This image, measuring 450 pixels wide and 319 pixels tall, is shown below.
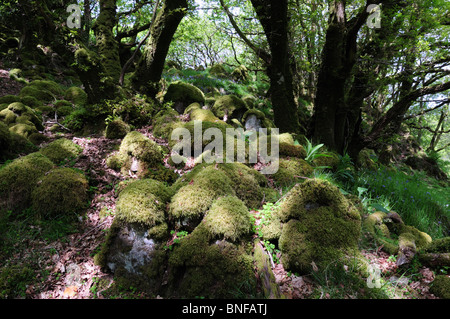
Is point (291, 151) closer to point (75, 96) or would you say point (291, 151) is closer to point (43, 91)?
point (75, 96)

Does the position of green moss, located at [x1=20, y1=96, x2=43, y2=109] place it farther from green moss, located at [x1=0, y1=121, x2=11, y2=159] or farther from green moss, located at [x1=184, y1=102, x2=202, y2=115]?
green moss, located at [x1=184, y1=102, x2=202, y2=115]

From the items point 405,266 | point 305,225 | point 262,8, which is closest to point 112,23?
point 262,8

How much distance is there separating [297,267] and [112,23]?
8.00 meters

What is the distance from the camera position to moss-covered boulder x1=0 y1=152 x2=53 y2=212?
2.93m

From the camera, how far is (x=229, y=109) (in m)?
6.73

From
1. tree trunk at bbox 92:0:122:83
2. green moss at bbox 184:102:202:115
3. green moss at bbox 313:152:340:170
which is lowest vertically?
green moss at bbox 313:152:340:170

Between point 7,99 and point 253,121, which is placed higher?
point 7,99

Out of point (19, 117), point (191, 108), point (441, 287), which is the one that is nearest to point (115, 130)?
point (19, 117)

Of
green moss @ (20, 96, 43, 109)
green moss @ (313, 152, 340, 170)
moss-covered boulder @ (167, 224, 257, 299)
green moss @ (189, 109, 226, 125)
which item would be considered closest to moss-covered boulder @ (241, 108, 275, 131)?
green moss @ (189, 109, 226, 125)

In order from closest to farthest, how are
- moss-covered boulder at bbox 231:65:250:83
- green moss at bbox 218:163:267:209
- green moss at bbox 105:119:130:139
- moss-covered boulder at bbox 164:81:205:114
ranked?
green moss at bbox 218:163:267:209 < green moss at bbox 105:119:130:139 < moss-covered boulder at bbox 164:81:205:114 < moss-covered boulder at bbox 231:65:250:83

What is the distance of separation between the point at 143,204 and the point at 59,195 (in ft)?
4.10

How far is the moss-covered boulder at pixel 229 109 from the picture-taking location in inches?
263

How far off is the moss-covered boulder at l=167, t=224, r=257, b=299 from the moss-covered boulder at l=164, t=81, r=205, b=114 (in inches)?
196
